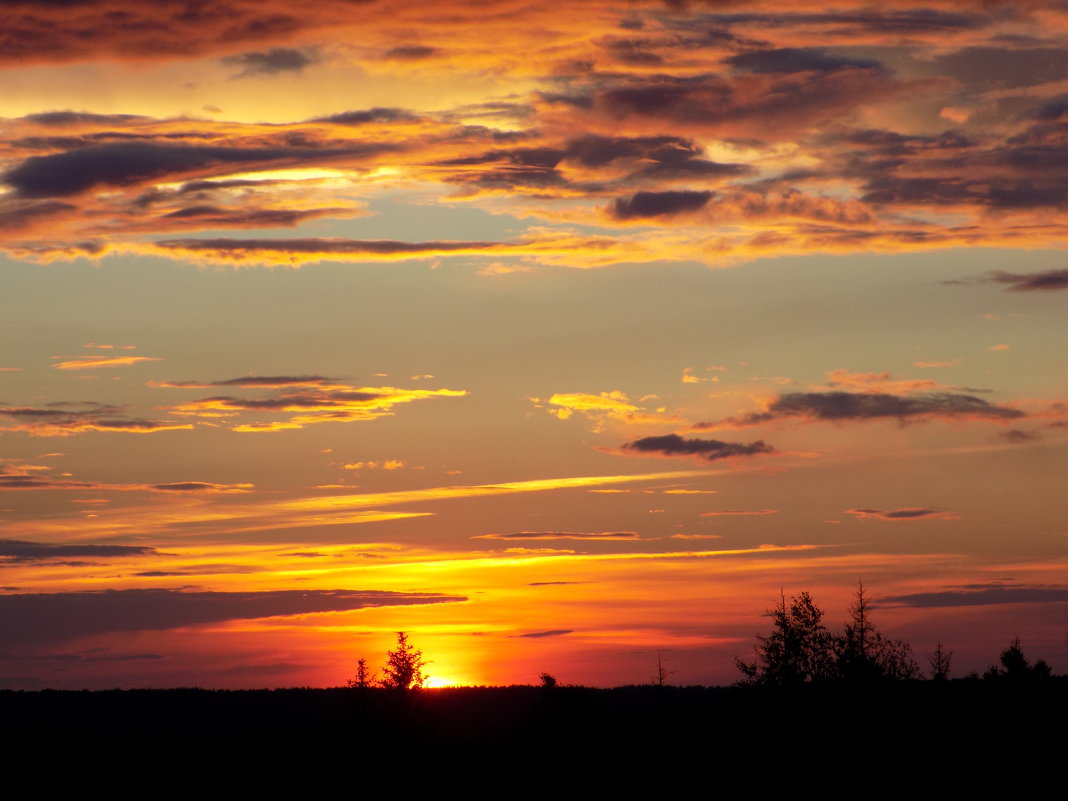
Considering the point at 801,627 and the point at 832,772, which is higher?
the point at 801,627

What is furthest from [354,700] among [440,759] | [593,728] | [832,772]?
[832,772]

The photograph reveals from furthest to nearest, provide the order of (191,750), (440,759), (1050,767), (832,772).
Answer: (191,750)
(440,759)
(832,772)
(1050,767)

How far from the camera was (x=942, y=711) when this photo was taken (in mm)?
84562

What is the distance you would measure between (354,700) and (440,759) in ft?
44.8

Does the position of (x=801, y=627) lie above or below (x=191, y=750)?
above

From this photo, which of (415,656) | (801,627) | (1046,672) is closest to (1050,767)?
(801,627)

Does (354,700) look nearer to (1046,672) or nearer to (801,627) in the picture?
(801,627)

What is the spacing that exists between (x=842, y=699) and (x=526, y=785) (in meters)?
23.2

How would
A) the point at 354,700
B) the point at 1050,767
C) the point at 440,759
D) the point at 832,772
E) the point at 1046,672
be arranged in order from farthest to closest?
the point at 1046,672 < the point at 354,700 < the point at 440,759 < the point at 832,772 < the point at 1050,767

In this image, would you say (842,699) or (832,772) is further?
(842,699)

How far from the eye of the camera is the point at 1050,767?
68.8m

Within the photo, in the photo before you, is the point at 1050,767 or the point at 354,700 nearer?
the point at 1050,767

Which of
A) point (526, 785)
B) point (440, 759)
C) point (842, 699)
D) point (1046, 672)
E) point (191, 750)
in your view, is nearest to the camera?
point (526, 785)

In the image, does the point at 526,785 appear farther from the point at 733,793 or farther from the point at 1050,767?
the point at 1050,767
